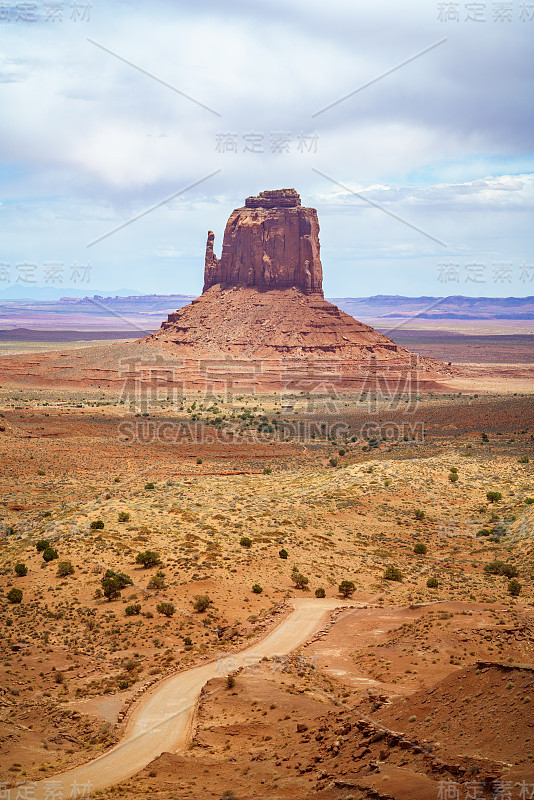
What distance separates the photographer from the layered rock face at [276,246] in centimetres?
12544

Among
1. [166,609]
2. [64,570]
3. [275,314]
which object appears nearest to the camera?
[166,609]

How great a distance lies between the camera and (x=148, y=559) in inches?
1037

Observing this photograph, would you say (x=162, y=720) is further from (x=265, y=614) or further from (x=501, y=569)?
(x=501, y=569)

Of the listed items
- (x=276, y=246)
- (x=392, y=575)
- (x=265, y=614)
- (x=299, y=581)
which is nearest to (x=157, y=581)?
(x=265, y=614)

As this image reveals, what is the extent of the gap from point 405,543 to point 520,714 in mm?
20328

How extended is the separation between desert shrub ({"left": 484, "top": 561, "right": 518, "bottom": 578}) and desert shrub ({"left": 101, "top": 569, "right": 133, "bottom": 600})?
1333cm

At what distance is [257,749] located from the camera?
14.8m

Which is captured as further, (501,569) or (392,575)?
(501,569)

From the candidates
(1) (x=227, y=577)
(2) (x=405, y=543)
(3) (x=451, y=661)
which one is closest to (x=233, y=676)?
(3) (x=451, y=661)

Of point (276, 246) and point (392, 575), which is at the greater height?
point (276, 246)

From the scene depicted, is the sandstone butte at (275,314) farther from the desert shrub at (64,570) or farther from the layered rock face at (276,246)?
the desert shrub at (64,570)

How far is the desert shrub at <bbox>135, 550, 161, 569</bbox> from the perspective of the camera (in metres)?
26.4

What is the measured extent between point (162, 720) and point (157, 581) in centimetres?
830

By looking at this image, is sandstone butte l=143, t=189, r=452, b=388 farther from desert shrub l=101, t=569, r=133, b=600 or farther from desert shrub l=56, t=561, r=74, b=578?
desert shrub l=101, t=569, r=133, b=600
